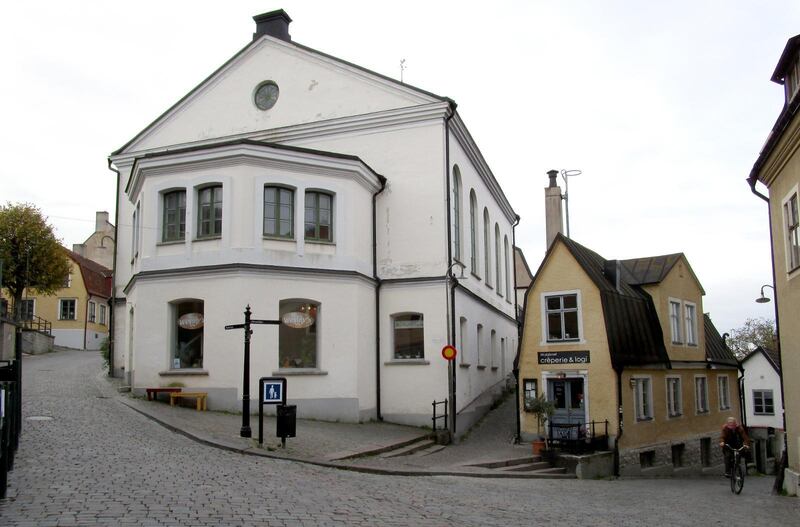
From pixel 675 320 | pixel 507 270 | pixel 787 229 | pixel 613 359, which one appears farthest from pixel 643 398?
pixel 507 270

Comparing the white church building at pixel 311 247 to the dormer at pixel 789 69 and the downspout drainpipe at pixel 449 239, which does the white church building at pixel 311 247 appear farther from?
the dormer at pixel 789 69

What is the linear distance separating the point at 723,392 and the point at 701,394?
9.26 feet

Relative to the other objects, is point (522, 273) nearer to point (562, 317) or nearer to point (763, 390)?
point (763, 390)

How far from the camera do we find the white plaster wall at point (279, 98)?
26.6 meters

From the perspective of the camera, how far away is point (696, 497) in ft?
53.9

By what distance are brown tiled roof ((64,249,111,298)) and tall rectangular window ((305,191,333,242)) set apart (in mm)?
36529

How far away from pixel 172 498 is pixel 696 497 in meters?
11.5

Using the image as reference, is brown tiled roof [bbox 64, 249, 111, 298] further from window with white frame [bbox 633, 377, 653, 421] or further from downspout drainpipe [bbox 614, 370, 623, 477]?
downspout drainpipe [bbox 614, 370, 623, 477]

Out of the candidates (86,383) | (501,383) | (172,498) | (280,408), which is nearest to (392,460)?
(280,408)

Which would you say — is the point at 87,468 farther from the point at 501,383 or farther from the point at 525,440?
the point at 501,383

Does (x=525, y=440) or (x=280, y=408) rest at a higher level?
(x=280, y=408)

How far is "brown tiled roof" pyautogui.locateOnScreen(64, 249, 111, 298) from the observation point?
179ft

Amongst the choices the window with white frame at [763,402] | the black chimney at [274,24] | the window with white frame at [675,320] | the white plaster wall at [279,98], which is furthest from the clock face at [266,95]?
the window with white frame at [763,402]

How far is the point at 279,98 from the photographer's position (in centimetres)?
2803
